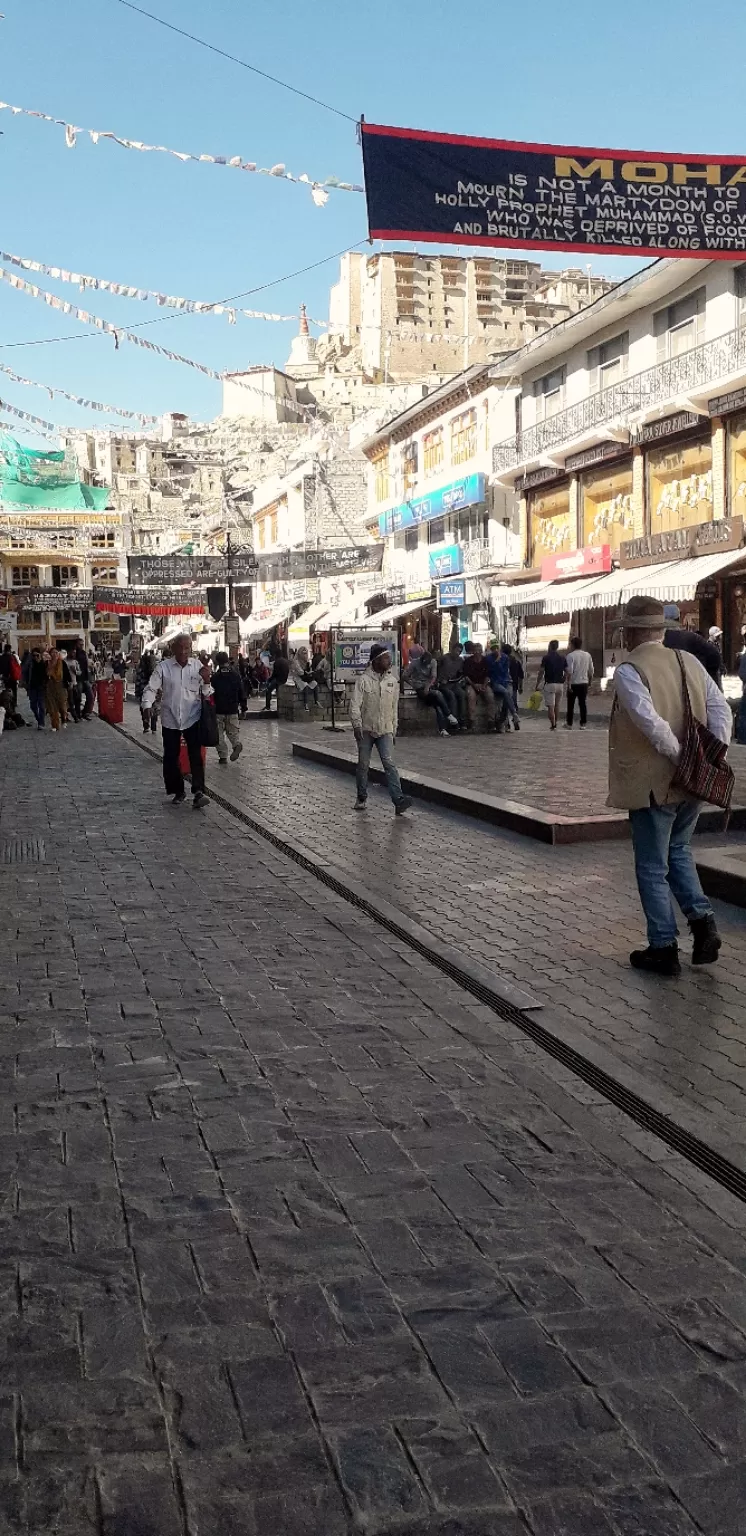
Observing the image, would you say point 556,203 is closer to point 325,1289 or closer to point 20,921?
point 20,921

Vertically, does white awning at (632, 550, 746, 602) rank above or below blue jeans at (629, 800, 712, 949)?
above

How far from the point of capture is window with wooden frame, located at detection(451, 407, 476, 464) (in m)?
42.8

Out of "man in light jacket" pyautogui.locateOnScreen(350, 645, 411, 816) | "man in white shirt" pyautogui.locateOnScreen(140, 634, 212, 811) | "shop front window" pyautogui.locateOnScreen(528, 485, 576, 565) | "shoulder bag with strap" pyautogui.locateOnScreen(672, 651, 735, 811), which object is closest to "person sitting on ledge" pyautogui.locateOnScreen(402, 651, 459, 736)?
"man in white shirt" pyautogui.locateOnScreen(140, 634, 212, 811)

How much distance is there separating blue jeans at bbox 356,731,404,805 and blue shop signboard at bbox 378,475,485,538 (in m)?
29.7

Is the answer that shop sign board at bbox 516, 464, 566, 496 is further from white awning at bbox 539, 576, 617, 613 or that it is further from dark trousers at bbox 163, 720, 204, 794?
dark trousers at bbox 163, 720, 204, 794

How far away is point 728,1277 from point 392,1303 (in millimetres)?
827

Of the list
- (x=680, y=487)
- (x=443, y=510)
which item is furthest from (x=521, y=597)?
(x=443, y=510)

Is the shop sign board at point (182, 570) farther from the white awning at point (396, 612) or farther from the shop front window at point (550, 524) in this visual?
the shop front window at point (550, 524)

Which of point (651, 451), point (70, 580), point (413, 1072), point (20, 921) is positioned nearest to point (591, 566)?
point (651, 451)

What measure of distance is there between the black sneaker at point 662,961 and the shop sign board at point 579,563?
27598 mm

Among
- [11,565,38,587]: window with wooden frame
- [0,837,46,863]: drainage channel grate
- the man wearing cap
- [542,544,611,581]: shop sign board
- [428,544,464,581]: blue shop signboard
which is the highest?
[11,565,38,587]: window with wooden frame

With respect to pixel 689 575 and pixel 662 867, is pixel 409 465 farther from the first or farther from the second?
pixel 662 867

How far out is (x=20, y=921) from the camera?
7.66 metres

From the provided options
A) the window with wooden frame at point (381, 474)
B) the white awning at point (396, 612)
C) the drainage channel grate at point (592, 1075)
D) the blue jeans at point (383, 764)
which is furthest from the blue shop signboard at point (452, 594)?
the drainage channel grate at point (592, 1075)
